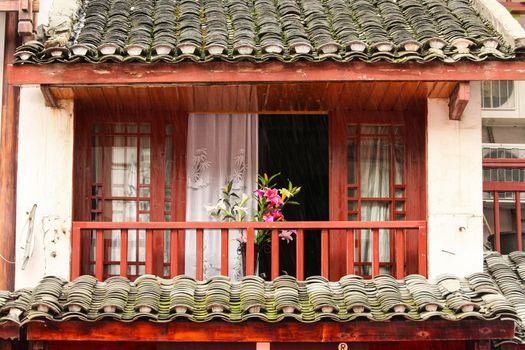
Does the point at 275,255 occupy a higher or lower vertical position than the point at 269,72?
lower

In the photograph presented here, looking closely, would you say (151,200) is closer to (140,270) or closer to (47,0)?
(140,270)

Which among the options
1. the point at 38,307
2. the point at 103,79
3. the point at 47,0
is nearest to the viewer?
the point at 38,307

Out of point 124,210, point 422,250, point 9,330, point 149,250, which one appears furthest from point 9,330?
point 422,250

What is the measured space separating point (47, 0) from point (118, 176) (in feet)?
7.70

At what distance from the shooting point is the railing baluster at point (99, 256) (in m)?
12.0

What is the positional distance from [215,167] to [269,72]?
2.20 metres

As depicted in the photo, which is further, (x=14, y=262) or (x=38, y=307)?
(x=14, y=262)

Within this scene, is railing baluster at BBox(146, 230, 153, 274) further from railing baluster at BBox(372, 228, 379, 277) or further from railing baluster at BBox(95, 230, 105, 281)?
railing baluster at BBox(372, 228, 379, 277)

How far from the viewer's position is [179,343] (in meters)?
11.4

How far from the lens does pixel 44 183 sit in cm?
1234

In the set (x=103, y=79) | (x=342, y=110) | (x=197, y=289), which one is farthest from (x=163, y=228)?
(x=342, y=110)

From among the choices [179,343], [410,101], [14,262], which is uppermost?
[410,101]

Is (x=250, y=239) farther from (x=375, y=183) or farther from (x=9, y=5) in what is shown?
(x=9, y=5)

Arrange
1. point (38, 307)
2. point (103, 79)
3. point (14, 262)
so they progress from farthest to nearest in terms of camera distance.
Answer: point (14, 262), point (103, 79), point (38, 307)
